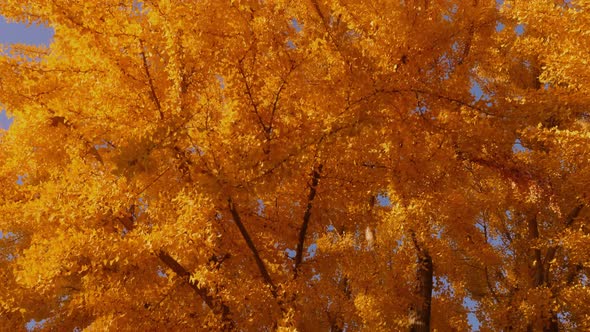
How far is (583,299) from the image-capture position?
653 cm

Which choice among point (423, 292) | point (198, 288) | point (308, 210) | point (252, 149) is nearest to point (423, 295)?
point (423, 292)

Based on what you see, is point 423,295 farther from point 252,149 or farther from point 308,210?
point 252,149

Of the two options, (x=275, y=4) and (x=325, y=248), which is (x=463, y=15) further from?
(x=325, y=248)

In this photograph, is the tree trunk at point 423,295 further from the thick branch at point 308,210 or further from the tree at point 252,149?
the thick branch at point 308,210

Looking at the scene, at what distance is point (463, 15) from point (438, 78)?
3.42 ft

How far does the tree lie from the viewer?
3643 mm

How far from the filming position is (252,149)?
317 centimetres

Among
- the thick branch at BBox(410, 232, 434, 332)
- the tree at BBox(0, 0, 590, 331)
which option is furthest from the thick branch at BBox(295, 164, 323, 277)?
the thick branch at BBox(410, 232, 434, 332)

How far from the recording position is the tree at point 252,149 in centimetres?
364

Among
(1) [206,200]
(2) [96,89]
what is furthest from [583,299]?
(2) [96,89]

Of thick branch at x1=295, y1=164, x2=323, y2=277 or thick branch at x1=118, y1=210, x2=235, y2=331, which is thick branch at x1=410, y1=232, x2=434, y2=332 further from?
thick branch at x1=118, y1=210, x2=235, y2=331

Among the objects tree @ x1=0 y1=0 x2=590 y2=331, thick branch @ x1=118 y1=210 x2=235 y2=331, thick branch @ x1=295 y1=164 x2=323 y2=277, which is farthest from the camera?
thick branch @ x1=295 y1=164 x2=323 y2=277

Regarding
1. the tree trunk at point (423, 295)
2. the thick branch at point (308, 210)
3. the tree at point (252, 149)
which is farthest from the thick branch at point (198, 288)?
the tree trunk at point (423, 295)

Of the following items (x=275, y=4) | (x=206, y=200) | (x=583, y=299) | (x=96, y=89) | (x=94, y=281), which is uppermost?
(x=275, y=4)
